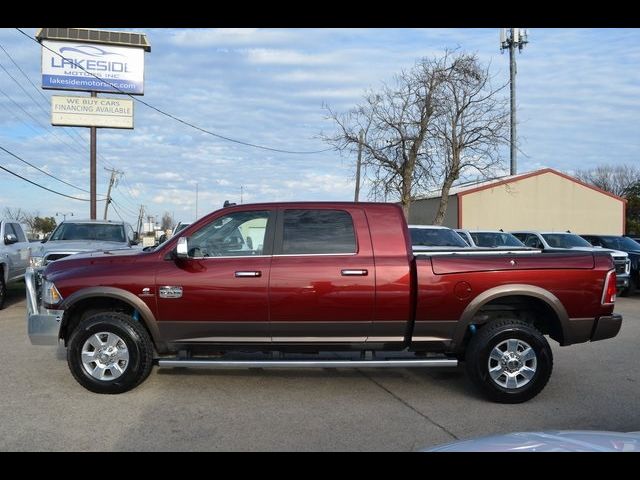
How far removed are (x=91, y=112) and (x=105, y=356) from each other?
2030cm

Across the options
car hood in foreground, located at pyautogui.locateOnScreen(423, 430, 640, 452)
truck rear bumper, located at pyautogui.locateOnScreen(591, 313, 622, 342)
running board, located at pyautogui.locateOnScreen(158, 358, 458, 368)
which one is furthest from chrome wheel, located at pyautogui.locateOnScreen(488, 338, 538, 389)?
car hood in foreground, located at pyautogui.locateOnScreen(423, 430, 640, 452)

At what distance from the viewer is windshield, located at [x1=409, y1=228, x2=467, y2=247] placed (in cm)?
1266

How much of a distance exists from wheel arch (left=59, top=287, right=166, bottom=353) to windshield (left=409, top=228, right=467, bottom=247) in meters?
7.62

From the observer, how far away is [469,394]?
240 inches

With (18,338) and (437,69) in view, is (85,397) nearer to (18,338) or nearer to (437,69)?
(18,338)

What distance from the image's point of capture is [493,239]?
1644 centimetres

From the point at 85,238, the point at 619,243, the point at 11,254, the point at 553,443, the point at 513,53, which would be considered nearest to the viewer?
the point at 553,443

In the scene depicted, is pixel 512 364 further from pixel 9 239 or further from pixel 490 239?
pixel 490 239

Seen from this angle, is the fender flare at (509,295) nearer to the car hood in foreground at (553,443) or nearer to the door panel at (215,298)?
the door panel at (215,298)

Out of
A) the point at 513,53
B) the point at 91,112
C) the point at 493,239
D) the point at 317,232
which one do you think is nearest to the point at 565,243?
the point at 493,239

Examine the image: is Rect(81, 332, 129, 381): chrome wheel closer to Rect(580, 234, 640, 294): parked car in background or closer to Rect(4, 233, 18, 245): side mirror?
Rect(4, 233, 18, 245): side mirror

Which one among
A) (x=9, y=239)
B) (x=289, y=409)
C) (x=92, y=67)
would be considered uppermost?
(x=92, y=67)

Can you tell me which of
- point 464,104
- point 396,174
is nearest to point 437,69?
point 464,104
